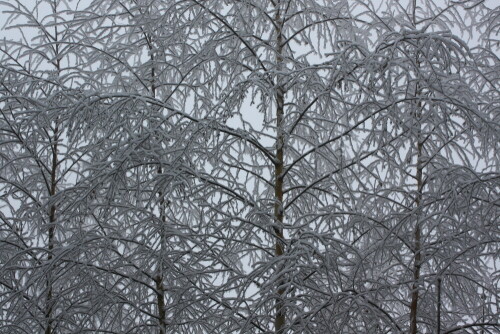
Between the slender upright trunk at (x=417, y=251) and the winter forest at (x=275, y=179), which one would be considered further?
the slender upright trunk at (x=417, y=251)

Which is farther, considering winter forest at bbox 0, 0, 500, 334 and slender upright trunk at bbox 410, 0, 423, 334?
slender upright trunk at bbox 410, 0, 423, 334

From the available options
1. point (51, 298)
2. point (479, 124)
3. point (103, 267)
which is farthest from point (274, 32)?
point (51, 298)

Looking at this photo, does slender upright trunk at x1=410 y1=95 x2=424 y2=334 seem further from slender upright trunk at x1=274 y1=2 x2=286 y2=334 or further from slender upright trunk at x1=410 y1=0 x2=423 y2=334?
slender upright trunk at x1=274 y1=2 x2=286 y2=334

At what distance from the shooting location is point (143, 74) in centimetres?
536

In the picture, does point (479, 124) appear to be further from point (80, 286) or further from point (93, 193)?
point (80, 286)

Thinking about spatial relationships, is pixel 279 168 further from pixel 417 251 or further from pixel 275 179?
pixel 417 251

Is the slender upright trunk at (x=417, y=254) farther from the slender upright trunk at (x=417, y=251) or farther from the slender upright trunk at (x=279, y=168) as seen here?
the slender upright trunk at (x=279, y=168)

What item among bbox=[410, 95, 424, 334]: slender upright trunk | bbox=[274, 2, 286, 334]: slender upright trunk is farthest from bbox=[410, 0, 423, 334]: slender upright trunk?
bbox=[274, 2, 286, 334]: slender upright trunk

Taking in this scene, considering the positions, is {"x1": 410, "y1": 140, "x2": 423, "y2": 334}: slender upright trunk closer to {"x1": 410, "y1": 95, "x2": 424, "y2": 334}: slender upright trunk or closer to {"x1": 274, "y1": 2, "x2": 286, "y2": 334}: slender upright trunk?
{"x1": 410, "y1": 95, "x2": 424, "y2": 334}: slender upright trunk

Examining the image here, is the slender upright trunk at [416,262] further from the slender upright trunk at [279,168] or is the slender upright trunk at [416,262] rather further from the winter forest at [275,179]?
the slender upright trunk at [279,168]

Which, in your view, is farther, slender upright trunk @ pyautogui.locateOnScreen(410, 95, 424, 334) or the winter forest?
slender upright trunk @ pyautogui.locateOnScreen(410, 95, 424, 334)

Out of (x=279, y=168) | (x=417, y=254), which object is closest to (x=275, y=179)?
(x=279, y=168)

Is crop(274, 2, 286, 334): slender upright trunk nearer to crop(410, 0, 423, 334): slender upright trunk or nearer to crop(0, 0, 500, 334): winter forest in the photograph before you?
crop(0, 0, 500, 334): winter forest

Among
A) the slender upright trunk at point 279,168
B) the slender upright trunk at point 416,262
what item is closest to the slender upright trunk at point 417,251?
the slender upright trunk at point 416,262
